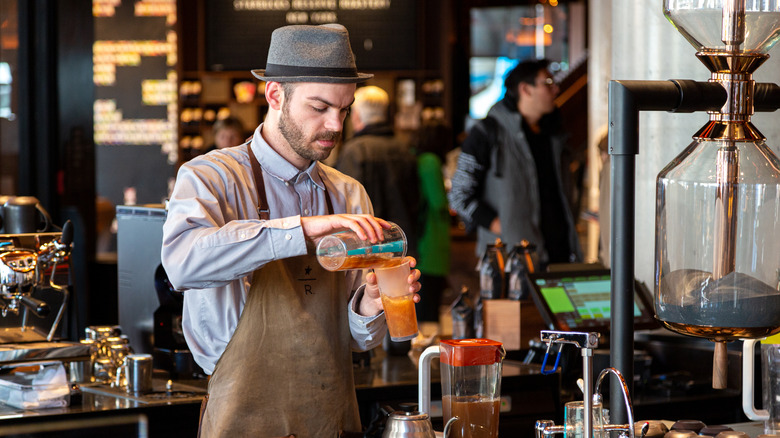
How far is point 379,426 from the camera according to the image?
2324 mm

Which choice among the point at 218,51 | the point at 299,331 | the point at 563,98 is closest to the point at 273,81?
the point at 299,331

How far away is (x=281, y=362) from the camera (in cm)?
240

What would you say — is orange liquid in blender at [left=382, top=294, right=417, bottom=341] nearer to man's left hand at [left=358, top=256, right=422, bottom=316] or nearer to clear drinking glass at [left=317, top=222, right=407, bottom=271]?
clear drinking glass at [left=317, top=222, right=407, bottom=271]

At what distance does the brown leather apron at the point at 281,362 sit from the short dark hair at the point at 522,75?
9.81 ft

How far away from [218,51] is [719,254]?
4.87 metres

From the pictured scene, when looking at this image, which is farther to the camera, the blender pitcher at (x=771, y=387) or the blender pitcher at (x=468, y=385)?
the blender pitcher at (x=771, y=387)

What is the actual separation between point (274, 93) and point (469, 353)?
2.83ft

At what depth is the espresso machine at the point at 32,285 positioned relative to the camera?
3.17 m

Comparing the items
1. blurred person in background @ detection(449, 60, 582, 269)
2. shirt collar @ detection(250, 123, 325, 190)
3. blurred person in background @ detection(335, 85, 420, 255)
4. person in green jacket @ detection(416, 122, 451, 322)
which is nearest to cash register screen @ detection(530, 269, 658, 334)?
shirt collar @ detection(250, 123, 325, 190)

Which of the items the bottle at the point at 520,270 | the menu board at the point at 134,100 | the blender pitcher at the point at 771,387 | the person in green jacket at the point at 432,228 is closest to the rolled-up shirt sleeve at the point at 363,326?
the blender pitcher at the point at 771,387

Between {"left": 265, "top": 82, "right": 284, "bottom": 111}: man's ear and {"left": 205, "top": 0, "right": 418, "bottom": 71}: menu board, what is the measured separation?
363 cm

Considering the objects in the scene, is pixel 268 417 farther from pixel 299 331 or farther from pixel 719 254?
pixel 719 254

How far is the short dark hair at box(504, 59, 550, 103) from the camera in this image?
525 cm

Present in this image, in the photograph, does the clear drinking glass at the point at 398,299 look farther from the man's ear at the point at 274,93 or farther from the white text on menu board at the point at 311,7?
the white text on menu board at the point at 311,7
